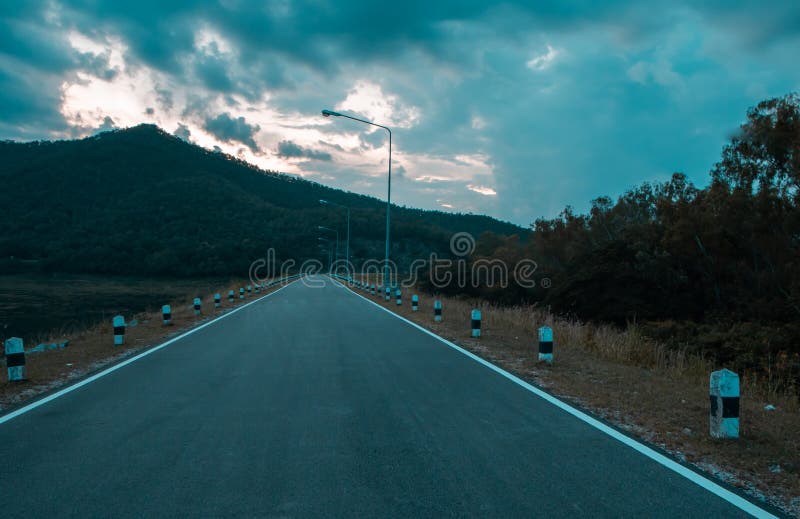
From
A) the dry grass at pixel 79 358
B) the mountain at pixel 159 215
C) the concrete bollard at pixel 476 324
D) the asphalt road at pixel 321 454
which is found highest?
the mountain at pixel 159 215

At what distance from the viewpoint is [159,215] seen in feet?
306

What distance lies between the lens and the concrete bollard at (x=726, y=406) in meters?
5.44

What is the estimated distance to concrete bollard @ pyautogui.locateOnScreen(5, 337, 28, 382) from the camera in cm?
816

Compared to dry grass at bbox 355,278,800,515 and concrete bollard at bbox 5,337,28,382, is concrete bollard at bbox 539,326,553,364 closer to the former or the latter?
dry grass at bbox 355,278,800,515

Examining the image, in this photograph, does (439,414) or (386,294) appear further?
(386,294)

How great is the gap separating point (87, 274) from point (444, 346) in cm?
7357

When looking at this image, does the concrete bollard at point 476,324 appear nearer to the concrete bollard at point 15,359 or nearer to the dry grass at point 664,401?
the dry grass at point 664,401

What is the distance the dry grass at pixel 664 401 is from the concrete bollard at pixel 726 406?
119mm

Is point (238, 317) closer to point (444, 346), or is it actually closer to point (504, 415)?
point (444, 346)

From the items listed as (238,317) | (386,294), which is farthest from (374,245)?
(238,317)

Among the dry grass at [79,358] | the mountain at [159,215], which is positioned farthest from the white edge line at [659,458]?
the mountain at [159,215]

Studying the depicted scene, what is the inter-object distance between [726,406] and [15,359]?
9238 millimetres

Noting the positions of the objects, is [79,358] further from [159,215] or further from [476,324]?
[159,215]

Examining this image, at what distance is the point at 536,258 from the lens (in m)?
47.8
